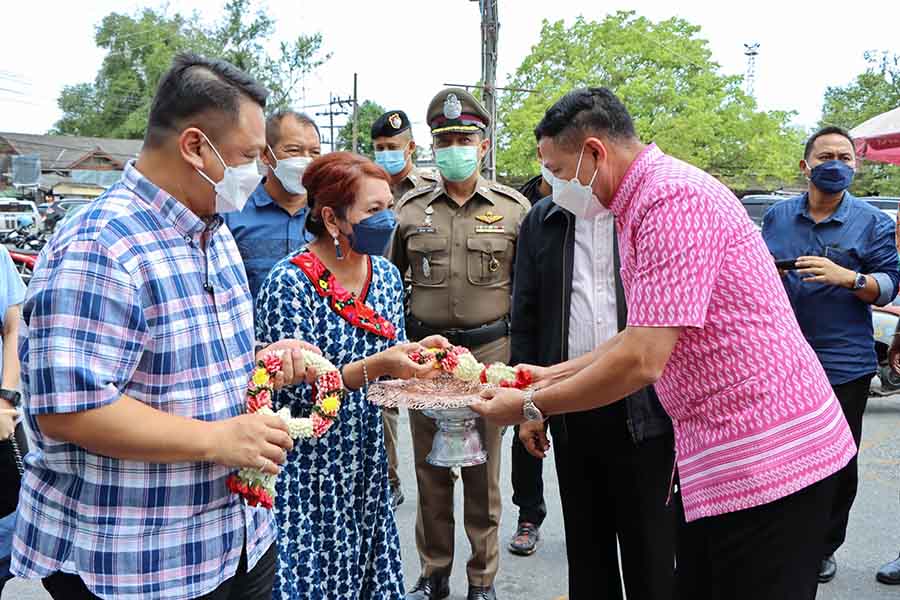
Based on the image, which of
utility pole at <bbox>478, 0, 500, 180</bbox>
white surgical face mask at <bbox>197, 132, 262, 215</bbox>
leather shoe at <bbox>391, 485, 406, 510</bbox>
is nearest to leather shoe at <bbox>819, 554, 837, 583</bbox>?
leather shoe at <bbox>391, 485, 406, 510</bbox>

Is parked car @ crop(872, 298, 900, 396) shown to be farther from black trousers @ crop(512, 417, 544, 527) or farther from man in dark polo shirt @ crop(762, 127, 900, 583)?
black trousers @ crop(512, 417, 544, 527)

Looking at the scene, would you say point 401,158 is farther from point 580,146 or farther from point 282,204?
point 580,146

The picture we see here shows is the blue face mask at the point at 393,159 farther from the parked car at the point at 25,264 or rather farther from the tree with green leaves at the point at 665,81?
the tree with green leaves at the point at 665,81

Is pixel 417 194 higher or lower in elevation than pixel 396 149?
lower

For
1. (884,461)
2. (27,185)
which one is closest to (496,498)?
(884,461)

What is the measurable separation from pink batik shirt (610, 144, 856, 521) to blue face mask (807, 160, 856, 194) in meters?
2.07

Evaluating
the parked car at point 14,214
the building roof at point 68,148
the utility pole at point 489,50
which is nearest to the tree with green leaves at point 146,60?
the building roof at point 68,148

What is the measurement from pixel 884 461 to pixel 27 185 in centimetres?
4287

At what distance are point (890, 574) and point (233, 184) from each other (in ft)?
12.3

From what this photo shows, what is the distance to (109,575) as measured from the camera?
1.50m

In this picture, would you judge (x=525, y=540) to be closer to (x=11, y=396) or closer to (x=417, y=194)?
(x=417, y=194)

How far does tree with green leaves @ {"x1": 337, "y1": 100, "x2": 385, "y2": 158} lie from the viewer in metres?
52.3

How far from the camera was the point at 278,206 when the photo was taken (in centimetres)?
370

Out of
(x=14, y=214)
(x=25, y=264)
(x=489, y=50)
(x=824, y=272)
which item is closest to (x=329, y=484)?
(x=824, y=272)
